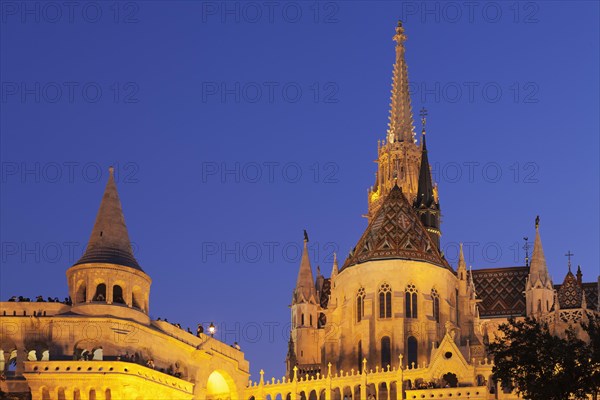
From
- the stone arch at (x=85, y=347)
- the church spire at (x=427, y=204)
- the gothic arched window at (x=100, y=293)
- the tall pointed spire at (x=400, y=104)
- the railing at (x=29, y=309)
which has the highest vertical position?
the tall pointed spire at (x=400, y=104)

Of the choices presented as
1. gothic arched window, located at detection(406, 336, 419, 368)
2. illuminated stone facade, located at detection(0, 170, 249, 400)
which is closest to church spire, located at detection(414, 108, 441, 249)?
gothic arched window, located at detection(406, 336, 419, 368)

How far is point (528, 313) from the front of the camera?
104125 millimetres

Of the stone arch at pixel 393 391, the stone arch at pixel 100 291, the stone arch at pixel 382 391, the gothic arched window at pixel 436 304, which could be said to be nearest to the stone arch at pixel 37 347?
the stone arch at pixel 100 291

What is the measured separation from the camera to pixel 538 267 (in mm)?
104812

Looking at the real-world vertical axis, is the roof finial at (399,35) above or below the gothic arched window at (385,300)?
above

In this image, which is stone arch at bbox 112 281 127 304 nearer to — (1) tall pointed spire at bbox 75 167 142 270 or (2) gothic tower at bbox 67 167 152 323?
(2) gothic tower at bbox 67 167 152 323

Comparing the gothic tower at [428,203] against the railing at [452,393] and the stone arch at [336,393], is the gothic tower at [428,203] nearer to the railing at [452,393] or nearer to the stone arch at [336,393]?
the stone arch at [336,393]

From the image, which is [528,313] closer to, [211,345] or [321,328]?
[321,328]

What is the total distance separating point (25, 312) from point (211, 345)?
14444 millimetres

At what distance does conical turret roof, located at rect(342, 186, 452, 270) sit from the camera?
9738 centimetres

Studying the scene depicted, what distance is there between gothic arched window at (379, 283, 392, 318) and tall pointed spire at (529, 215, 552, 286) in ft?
46.2

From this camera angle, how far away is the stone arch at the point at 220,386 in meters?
88.3

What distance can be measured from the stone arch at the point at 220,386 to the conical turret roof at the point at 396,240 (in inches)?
599

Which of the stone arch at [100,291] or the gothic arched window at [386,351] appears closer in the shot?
the stone arch at [100,291]
